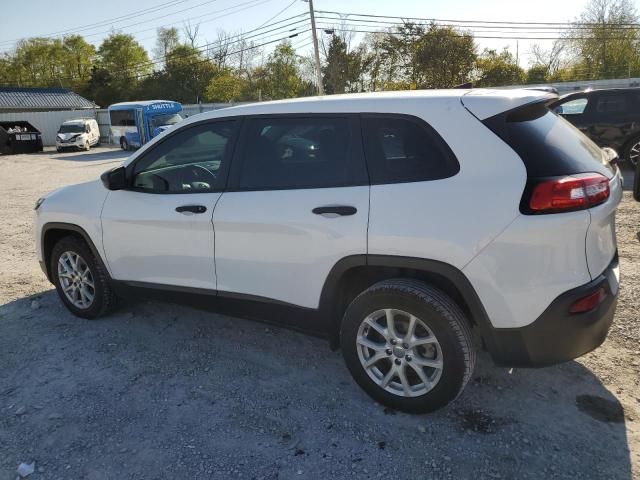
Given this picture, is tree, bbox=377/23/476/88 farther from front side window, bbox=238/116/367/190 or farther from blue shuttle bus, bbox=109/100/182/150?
front side window, bbox=238/116/367/190

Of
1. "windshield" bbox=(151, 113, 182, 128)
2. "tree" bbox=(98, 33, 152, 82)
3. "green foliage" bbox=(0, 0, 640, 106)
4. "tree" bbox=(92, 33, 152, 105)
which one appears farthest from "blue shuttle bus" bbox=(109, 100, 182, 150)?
"tree" bbox=(98, 33, 152, 82)

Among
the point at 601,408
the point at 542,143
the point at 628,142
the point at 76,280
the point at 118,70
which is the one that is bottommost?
the point at 601,408

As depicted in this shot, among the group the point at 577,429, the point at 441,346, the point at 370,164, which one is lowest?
the point at 577,429

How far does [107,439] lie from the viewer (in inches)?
109

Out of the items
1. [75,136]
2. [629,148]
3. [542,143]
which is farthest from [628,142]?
[75,136]

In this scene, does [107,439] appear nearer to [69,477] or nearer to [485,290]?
[69,477]

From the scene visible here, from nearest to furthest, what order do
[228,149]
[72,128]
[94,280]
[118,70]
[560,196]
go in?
[560,196]
[228,149]
[94,280]
[72,128]
[118,70]

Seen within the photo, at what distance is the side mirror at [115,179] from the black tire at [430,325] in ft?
6.40

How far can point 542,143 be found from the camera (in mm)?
2518

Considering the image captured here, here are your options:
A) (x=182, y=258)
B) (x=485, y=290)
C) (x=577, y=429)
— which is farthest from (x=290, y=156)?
(x=577, y=429)

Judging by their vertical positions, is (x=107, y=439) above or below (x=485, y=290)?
below

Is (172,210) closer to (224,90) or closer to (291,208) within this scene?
(291,208)

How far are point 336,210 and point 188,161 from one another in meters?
→ 1.51

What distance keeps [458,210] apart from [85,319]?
3.34 metres
